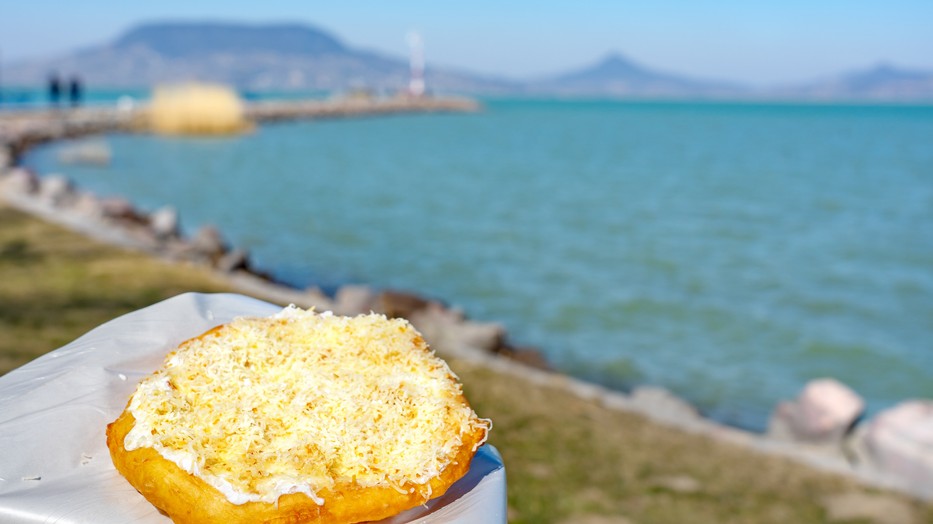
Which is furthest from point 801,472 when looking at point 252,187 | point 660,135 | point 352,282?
point 660,135

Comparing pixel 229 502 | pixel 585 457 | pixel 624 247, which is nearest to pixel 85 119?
pixel 624 247

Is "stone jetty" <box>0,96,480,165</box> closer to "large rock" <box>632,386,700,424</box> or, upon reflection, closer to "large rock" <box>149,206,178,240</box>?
"large rock" <box>149,206,178,240</box>

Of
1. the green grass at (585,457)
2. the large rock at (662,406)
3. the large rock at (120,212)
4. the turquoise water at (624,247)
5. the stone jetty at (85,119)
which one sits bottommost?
the stone jetty at (85,119)

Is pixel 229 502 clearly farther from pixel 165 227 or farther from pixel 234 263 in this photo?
pixel 165 227

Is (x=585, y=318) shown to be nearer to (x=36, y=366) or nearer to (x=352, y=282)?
(x=352, y=282)

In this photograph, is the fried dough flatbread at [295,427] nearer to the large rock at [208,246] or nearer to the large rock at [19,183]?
the large rock at [208,246]

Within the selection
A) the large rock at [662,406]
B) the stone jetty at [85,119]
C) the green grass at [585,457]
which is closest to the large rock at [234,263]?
the green grass at [585,457]
